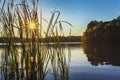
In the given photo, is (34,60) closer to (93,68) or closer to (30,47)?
(30,47)

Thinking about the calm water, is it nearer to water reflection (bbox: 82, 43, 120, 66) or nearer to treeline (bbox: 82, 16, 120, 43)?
water reflection (bbox: 82, 43, 120, 66)

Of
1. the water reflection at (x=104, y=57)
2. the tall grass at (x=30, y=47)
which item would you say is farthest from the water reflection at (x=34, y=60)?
the water reflection at (x=104, y=57)

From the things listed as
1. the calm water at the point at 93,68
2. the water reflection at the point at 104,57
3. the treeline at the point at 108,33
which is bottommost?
the calm water at the point at 93,68

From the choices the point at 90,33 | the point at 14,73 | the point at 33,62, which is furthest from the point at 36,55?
the point at 90,33

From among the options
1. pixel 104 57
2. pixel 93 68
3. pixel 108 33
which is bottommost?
pixel 93 68

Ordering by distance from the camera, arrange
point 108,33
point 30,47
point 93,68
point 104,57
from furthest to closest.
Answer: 1. point 108,33
2. point 104,57
3. point 93,68
4. point 30,47

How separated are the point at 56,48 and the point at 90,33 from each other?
82.6 m

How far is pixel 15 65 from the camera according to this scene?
493 cm

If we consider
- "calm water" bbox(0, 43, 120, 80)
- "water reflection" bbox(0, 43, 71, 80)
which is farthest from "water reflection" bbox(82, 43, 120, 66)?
"water reflection" bbox(0, 43, 71, 80)

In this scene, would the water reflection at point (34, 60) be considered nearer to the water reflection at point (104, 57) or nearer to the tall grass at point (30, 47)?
the tall grass at point (30, 47)

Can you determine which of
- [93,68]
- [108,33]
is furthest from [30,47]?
[108,33]

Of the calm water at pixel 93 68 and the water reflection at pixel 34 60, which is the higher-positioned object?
the water reflection at pixel 34 60

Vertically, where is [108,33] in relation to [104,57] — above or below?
above

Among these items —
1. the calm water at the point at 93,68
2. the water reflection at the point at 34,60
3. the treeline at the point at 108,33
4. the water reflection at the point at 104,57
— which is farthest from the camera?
the treeline at the point at 108,33
